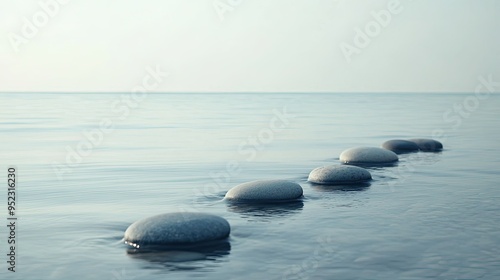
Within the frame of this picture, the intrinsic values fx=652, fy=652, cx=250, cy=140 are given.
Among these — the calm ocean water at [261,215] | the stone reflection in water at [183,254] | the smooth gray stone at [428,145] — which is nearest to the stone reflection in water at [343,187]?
the calm ocean water at [261,215]

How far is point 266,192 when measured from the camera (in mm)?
12516

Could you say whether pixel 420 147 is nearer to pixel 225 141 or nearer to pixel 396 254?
pixel 225 141

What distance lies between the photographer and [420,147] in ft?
76.7

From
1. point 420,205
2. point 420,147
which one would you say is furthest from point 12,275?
point 420,147

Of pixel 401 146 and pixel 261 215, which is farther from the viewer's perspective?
pixel 401 146

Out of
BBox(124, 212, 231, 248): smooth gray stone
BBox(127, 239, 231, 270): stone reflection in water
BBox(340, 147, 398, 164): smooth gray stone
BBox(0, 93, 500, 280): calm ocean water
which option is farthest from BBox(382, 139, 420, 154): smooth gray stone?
BBox(127, 239, 231, 270): stone reflection in water

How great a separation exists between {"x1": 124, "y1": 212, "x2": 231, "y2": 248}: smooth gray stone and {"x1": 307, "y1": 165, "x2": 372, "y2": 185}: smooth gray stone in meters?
5.73

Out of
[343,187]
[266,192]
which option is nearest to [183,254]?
[266,192]

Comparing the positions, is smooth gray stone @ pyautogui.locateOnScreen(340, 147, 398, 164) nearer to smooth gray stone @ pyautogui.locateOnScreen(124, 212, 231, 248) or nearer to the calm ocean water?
the calm ocean water

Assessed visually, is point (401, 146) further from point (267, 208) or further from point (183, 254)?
point (183, 254)

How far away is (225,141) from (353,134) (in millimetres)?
6922

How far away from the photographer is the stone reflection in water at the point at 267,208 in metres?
11.4

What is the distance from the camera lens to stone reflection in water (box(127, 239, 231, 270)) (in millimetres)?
8305

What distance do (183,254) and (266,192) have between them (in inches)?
158
